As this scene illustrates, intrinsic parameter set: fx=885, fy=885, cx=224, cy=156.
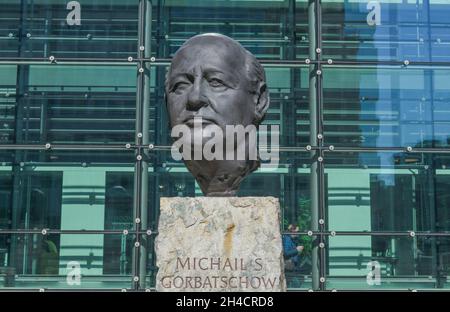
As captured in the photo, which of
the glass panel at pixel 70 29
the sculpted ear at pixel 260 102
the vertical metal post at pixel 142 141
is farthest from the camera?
the glass panel at pixel 70 29

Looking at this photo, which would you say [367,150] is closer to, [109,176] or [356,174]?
[356,174]

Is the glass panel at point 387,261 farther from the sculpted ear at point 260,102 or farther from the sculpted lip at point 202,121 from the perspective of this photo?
the sculpted lip at point 202,121

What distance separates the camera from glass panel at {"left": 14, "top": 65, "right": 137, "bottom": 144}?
972cm

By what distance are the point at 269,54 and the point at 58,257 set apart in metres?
3.23

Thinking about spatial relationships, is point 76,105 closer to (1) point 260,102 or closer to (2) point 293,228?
(2) point 293,228

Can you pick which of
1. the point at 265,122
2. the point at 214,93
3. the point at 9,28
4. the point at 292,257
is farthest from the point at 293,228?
the point at 214,93

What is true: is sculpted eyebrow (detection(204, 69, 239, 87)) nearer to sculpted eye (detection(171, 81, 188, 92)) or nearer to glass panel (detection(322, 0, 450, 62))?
sculpted eye (detection(171, 81, 188, 92))

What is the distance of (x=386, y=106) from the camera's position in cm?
994

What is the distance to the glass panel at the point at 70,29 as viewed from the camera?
9.94 m

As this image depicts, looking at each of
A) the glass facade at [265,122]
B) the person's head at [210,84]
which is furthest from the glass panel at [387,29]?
the person's head at [210,84]

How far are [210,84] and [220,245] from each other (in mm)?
1056

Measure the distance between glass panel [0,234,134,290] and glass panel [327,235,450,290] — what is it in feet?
7.41

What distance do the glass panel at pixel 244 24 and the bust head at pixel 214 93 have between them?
401 centimetres

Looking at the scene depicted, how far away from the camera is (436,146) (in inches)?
386
